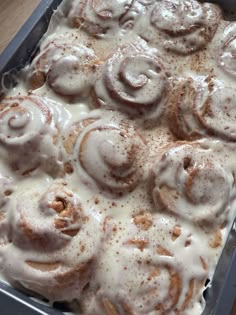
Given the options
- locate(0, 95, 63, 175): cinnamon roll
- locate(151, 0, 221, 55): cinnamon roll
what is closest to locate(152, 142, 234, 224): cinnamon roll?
locate(0, 95, 63, 175): cinnamon roll

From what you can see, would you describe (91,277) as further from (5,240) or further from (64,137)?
(64,137)

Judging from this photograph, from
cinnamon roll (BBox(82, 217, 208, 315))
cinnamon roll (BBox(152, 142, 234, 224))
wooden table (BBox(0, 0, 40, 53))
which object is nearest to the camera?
cinnamon roll (BBox(82, 217, 208, 315))

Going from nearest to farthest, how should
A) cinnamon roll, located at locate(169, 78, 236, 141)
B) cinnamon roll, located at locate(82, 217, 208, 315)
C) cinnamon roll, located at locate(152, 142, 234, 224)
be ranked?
cinnamon roll, located at locate(82, 217, 208, 315)
cinnamon roll, located at locate(152, 142, 234, 224)
cinnamon roll, located at locate(169, 78, 236, 141)

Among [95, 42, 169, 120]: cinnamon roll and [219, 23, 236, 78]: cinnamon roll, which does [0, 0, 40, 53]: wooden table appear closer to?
[95, 42, 169, 120]: cinnamon roll

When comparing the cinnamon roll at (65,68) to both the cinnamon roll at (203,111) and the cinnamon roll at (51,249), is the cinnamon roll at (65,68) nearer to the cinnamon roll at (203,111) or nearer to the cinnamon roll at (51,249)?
the cinnamon roll at (203,111)

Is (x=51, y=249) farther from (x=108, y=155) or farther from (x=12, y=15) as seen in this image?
(x=12, y=15)

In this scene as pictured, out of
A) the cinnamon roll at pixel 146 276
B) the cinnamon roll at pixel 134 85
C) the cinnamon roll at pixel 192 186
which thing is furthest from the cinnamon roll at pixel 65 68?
the cinnamon roll at pixel 146 276
